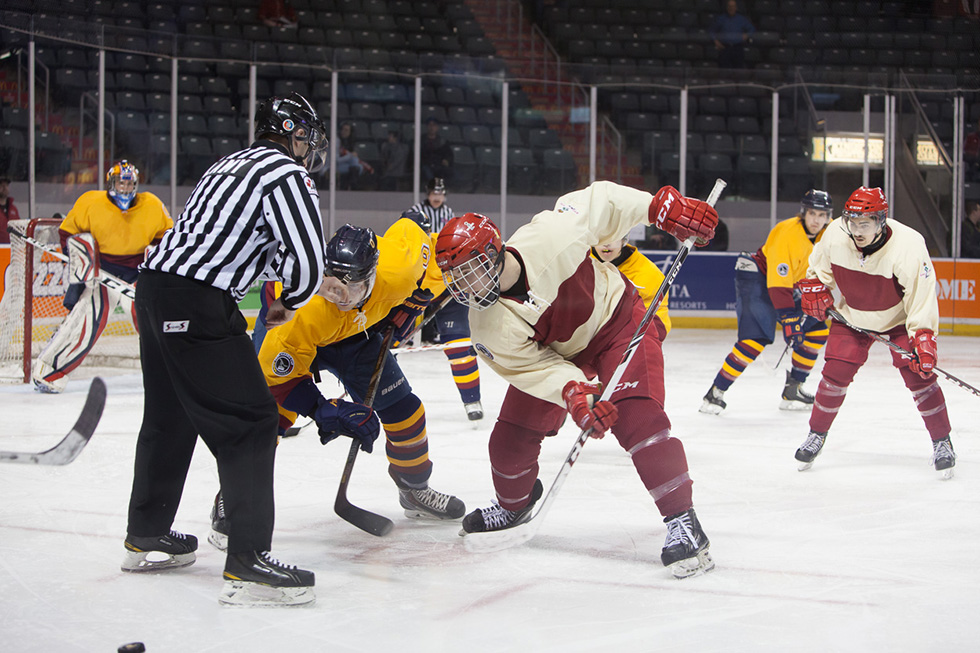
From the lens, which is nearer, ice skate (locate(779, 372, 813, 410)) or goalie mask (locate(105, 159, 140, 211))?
ice skate (locate(779, 372, 813, 410))

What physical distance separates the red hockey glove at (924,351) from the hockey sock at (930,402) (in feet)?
0.46

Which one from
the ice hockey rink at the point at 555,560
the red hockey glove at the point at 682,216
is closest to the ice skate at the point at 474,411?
the ice hockey rink at the point at 555,560

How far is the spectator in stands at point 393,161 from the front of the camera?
806 centimetres

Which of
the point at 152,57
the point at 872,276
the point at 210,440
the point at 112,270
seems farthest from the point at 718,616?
the point at 152,57

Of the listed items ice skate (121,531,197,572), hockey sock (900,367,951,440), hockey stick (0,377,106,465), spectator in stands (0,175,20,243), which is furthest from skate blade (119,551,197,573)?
spectator in stands (0,175,20,243)

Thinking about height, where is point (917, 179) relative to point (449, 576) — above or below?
above

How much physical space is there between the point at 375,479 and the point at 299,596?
46.4 inches

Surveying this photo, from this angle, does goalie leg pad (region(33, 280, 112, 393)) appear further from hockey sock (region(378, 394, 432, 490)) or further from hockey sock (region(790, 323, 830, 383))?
hockey sock (region(790, 323, 830, 383))

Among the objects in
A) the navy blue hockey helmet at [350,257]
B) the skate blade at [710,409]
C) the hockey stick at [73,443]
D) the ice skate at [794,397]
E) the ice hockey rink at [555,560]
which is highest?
the navy blue hockey helmet at [350,257]

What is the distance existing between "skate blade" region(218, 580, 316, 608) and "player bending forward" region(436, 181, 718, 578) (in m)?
0.62

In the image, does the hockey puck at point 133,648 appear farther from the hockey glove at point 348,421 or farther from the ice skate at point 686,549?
the ice skate at point 686,549

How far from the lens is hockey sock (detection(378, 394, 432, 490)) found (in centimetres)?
267

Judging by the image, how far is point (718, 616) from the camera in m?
1.99

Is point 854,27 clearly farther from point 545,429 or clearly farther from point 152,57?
point 545,429
